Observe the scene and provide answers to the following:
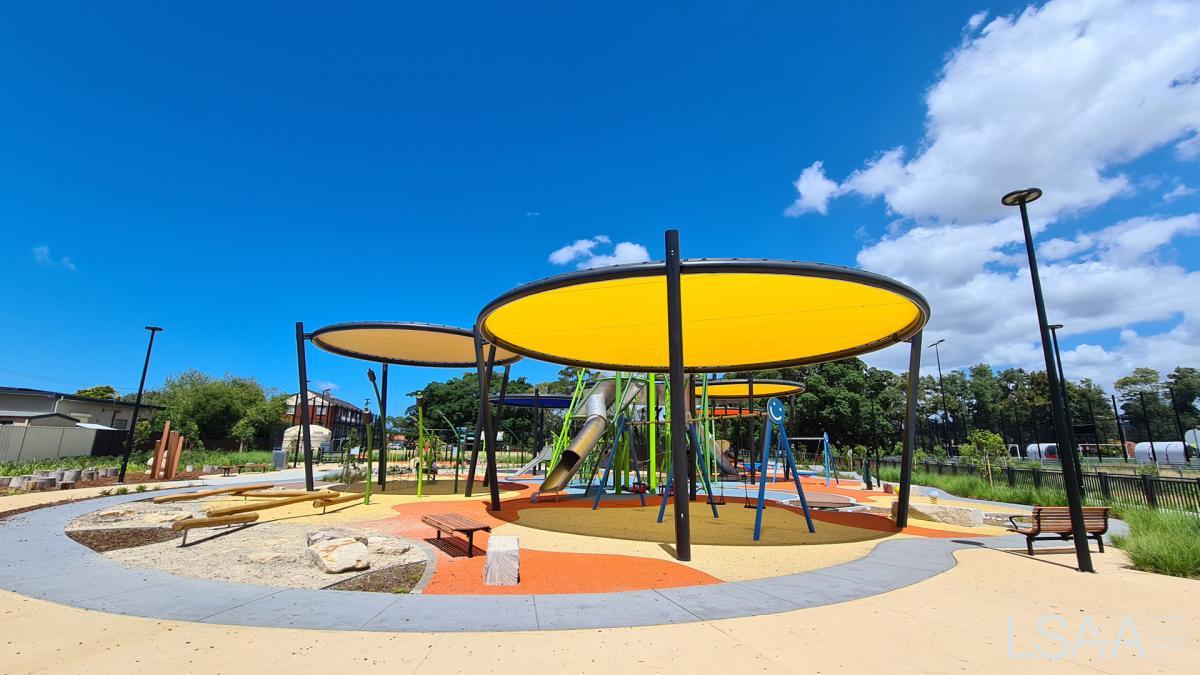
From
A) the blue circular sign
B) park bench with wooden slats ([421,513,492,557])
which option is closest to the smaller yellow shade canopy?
the blue circular sign

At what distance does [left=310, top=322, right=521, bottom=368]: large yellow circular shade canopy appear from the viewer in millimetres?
16297

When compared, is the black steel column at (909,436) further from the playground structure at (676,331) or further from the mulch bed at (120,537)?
the mulch bed at (120,537)

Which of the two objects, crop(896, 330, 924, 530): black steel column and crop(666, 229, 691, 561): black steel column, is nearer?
crop(666, 229, 691, 561): black steel column

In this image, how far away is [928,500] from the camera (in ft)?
55.0

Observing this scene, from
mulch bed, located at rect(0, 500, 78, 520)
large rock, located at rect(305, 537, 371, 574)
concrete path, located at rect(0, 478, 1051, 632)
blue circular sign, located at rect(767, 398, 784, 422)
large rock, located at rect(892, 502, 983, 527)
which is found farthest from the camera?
large rock, located at rect(892, 502, 983, 527)

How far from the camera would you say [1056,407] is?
8.10 meters

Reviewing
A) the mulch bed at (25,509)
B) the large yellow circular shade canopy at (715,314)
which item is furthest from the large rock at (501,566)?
the mulch bed at (25,509)

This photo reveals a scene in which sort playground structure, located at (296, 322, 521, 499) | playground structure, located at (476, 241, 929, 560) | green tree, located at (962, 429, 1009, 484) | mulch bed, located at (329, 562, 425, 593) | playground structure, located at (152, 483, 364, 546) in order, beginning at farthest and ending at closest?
1. green tree, located at (962, 429, 1009, 484)
2. playground structure, located at (296, 322, 521, 499)
3. playground structure, located at (152, 483, 364, 546)
4. playground structure, located at (476, 241, 929, 560)
5. mulch bed, located at (329, 562, 425, 593)

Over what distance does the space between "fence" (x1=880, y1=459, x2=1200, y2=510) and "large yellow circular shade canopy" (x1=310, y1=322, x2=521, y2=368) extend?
17235 millimetres

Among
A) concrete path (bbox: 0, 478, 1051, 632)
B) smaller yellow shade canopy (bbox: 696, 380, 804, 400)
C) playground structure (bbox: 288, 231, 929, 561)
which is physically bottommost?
concrete path (bbox: 0, 478, 1051, 632)

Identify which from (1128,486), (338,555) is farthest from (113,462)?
(1128,486)

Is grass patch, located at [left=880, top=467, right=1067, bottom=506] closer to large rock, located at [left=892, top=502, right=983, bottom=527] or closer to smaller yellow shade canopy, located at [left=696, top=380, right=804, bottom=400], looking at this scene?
large rock, located at [left=892, top=502, right=983, bottom=527]

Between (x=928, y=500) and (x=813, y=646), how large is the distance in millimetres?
15326

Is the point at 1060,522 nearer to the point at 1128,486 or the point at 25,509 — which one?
the point at 1128,486
